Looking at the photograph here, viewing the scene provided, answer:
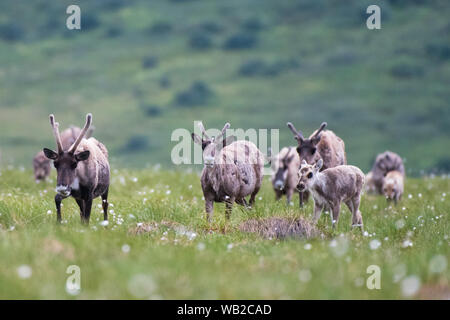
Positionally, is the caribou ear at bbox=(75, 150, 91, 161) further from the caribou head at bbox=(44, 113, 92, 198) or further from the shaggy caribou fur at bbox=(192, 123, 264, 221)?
the shaggy caribou fur at bbox=(192, 123, 264, 221)

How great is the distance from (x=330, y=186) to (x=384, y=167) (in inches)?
278

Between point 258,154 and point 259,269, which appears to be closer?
point 259,269

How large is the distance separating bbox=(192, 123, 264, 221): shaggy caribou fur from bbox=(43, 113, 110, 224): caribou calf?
1.74 meters

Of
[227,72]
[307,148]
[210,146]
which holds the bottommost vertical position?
[210,146]

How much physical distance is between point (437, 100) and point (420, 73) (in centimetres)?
493

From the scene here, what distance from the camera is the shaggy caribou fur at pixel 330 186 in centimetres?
1091

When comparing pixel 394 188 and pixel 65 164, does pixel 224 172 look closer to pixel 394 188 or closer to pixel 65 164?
pixel 65 164

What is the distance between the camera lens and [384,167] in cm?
1762

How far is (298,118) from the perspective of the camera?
2275 inches

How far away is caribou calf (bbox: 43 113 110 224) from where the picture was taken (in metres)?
9.23

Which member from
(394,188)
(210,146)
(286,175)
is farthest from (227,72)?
(210,146)

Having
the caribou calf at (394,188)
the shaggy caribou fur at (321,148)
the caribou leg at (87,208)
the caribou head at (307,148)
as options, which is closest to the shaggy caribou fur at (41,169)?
the caribou leg at (87,208)

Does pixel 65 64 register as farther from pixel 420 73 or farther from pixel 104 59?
pixel 420 73
